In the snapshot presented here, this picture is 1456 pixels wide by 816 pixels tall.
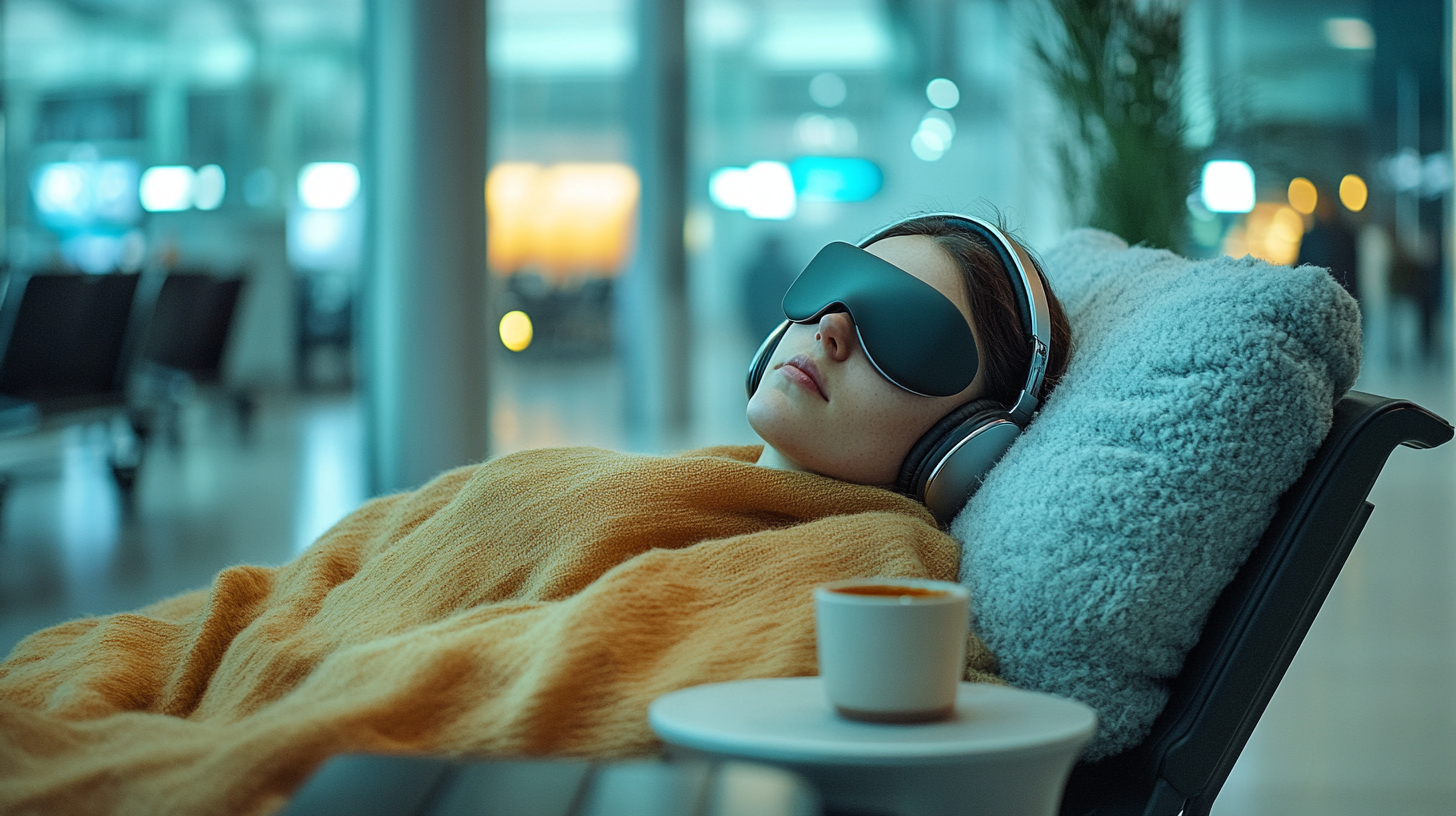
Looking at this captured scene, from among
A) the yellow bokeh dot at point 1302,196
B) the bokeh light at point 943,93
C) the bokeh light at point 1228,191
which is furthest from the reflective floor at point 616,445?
the bokeh light at point 943,93

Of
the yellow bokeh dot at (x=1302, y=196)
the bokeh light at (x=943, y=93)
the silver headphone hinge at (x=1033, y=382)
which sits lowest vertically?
the silver headphone hinge at (x=1033, y=382)

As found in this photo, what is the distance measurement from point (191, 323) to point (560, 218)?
10.4 metres

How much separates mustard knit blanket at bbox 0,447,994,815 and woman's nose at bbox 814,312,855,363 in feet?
0.47

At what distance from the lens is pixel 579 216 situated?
18062mm

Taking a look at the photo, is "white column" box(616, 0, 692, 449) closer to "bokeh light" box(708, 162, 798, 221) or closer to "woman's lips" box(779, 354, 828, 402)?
"bokeh light" box(708, 162, 798, 221)

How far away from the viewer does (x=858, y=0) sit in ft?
47.5

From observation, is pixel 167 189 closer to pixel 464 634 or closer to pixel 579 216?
pixel 579 216

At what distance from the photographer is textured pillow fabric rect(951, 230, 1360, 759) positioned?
44.3 inches

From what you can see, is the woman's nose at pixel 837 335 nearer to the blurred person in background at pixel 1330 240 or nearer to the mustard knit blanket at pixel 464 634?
the mustard knit blanket at pixel 464 634

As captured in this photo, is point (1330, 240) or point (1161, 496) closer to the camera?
point (1161, 496)

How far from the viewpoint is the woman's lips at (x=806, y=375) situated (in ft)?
4.46

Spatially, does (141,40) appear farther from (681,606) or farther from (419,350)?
(681,606)

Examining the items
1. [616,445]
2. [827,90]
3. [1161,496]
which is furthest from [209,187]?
[1161,496]

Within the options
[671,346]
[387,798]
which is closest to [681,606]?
[387,798]
